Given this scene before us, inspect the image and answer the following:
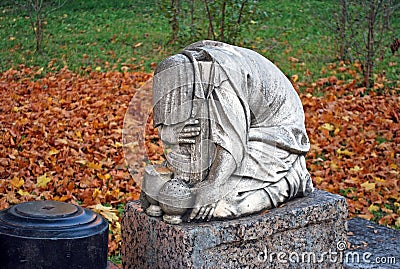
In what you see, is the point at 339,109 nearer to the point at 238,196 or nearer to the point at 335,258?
the point at 335,258

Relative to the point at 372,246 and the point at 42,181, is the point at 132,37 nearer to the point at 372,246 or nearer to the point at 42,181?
the point at 42,181

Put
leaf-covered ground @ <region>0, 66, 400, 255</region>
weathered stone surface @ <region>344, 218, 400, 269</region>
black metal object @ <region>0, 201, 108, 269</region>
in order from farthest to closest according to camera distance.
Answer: leaf-covered ground @ <region>0, 66, 400, 255</region> < weathered stone surface @ <region>344, 218, 400, 269</region> < black metal object @ <region>0, 201, 108, 269</region>

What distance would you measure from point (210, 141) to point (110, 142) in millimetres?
3535

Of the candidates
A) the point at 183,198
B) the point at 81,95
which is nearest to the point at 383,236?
the point at 183,198

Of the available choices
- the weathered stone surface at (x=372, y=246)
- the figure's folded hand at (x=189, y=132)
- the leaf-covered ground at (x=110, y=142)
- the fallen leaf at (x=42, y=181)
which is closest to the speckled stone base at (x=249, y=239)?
the weathered stone surface at (x=372, y=246)

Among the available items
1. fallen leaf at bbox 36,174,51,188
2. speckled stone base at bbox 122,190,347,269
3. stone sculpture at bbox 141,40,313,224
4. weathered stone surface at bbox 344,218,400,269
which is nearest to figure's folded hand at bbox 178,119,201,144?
stone sculpture at bbox 141,40,313,224

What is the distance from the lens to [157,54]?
10984 millimetres

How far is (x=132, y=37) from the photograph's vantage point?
1220 cm

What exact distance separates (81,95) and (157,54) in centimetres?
262

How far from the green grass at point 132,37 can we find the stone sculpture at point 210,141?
5.00 metres

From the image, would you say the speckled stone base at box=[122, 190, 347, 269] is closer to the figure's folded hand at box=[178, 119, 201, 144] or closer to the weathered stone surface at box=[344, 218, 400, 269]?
the weathered stone surface at box=[344, 218, 400, 269]

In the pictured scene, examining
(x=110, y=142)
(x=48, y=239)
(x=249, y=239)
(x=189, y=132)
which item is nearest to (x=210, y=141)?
(x=189, y=132)

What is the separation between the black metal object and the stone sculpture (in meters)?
0.49

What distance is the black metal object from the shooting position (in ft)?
10.3
